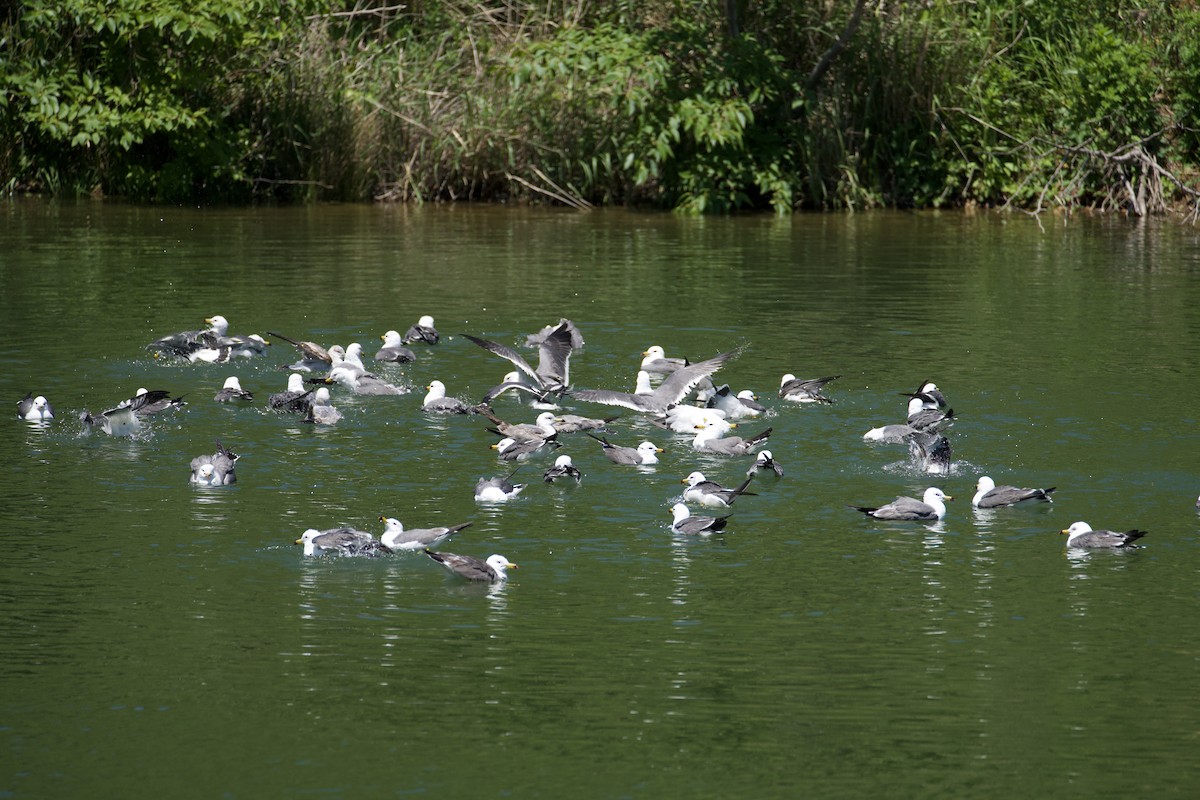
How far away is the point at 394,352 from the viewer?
56.9 feet

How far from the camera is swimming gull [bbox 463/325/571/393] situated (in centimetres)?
1575

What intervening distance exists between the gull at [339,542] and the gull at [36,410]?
4.56m

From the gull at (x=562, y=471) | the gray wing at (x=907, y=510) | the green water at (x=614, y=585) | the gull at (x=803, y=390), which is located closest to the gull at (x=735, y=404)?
the green water at (x=614, y=585)

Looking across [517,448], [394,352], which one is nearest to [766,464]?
[517,448]

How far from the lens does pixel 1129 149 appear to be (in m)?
30.0

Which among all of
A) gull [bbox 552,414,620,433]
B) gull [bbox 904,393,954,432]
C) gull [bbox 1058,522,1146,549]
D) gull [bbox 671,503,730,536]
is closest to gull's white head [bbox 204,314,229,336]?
gull [bbox 552,414,620,433]

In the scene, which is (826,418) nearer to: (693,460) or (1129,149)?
(693,460)

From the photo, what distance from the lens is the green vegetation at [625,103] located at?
99.6 feet

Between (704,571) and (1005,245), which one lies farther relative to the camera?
(1005,245)

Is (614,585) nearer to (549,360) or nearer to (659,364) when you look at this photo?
(549,360)

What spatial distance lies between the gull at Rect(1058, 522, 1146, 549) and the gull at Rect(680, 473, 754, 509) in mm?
2160

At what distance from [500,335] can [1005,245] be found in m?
10.7

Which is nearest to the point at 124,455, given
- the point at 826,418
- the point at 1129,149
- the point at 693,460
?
the point at 693,460

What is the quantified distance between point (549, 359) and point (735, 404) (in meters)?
1.93
